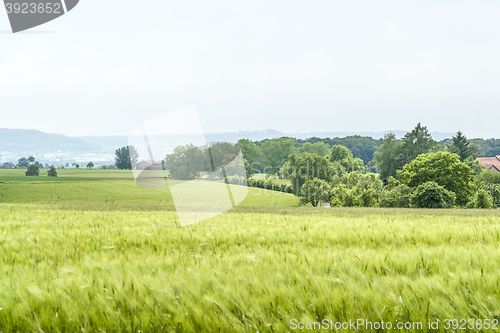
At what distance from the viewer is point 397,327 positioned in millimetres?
2215

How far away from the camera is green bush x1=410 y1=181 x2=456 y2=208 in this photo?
50562mm

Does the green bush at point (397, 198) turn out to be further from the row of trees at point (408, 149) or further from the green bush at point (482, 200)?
the row of trees at point (408, 149)

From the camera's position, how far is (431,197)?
5075cm

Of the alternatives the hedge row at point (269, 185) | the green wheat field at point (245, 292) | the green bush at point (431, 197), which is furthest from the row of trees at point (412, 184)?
Answer: the green wheat field at point (245, 292)

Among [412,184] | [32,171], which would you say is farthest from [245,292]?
[32,171]

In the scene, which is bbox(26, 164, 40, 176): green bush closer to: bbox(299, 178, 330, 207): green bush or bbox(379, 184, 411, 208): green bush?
bbox(299, 178, 330, 207): green bush

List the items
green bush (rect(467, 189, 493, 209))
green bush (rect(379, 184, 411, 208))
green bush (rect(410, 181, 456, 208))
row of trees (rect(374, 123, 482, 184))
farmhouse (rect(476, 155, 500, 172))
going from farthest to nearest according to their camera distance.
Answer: farmhouse (rect(476, 155, 500, 172)), row of trees (rect(374, 123, 482, 184)), green bush (rect(467, 189, 493, 209)), green bush (rect(379, 184, 411, 208)), green bush (rect(410, 181, 456, 208))

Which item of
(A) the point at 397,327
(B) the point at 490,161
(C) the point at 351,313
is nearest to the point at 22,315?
(C) the point at 351,313

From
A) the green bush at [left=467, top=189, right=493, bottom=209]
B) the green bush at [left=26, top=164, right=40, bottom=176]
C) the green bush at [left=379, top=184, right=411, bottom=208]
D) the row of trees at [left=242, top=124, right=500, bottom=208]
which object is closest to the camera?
the row of trees at [left=242, top=124, right=500, bottom=208]

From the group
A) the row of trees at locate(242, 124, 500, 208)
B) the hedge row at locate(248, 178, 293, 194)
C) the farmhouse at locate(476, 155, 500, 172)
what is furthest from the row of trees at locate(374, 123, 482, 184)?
the hedge row at locate(248, 178, 293, 194)

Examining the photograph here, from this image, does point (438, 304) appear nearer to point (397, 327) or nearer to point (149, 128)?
point (397, 327)

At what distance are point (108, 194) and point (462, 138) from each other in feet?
410

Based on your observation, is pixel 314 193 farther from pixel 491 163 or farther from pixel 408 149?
pixel 491 163

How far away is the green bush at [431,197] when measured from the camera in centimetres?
5056
